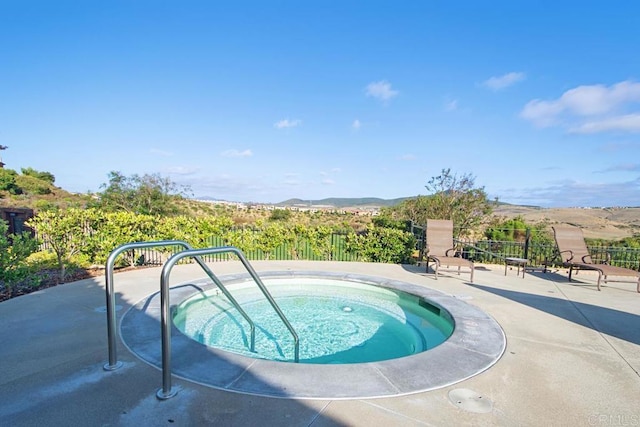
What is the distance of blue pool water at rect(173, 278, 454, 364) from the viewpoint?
13.5 feet

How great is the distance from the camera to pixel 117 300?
14.9 ft

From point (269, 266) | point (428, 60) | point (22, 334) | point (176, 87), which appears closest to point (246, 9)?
point (176, 87)

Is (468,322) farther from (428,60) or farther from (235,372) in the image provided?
(428,60)

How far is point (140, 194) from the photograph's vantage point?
18.2 meters

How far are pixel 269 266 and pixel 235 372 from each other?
5062mm

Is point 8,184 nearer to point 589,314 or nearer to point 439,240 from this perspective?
point 439,240

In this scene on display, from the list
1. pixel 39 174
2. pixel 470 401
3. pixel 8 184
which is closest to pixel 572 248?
pixel 470 401

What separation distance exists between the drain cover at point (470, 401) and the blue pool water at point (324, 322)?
1577mm

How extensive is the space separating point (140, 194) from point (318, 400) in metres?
19.3

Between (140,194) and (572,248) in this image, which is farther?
(140,194)

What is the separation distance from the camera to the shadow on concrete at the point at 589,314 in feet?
13.0

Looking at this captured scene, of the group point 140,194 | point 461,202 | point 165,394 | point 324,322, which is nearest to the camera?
point 165,394

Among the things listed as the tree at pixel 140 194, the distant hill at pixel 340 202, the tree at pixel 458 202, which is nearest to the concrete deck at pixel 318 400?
the tree at pixel 458 202

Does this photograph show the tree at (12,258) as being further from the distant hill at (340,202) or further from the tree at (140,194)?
the distant hill at (340,202)
